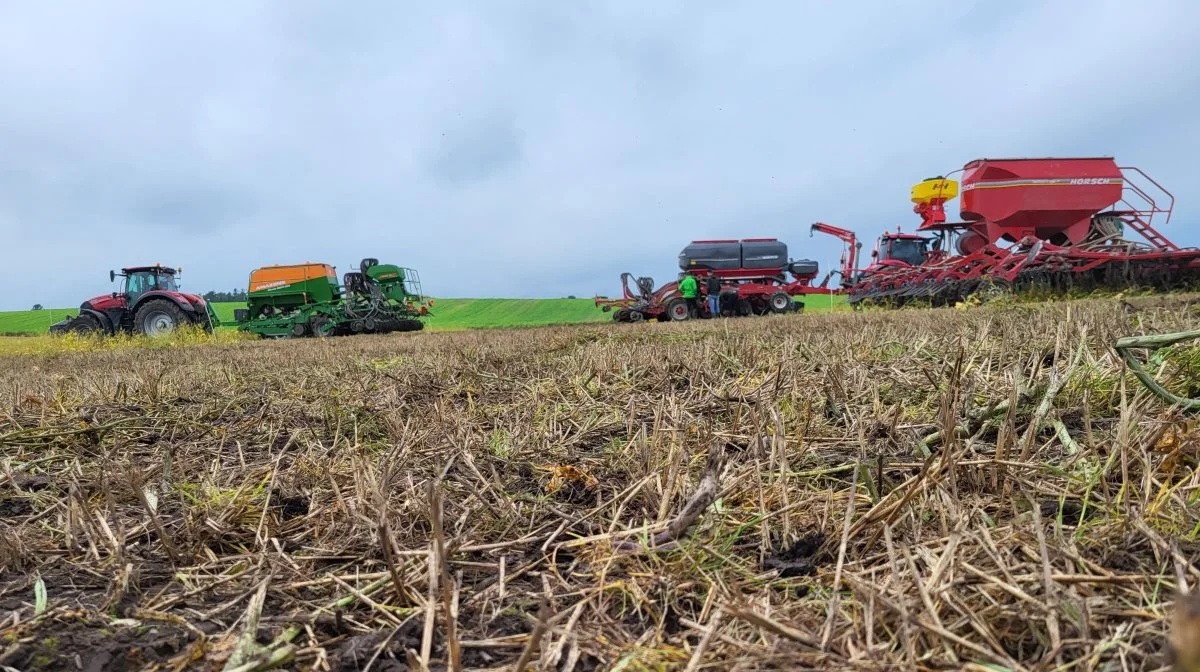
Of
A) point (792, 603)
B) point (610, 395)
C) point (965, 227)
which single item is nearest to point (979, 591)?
point (792, 603)

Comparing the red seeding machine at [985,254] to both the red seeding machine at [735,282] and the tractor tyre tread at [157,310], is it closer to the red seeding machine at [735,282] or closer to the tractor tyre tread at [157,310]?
the red seeding machine at [735,282]

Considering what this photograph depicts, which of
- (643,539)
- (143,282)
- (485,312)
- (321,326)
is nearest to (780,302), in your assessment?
(321,326)

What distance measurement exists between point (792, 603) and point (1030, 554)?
0.38 metres

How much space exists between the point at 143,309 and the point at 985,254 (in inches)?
782

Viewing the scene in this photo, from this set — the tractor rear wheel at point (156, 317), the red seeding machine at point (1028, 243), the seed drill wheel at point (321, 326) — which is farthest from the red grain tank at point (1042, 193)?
the tractor rear wheel at point (156, 317)

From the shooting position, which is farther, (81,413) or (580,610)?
(81,413)

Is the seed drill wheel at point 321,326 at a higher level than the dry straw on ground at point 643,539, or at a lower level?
higher

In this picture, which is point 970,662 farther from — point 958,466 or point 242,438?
point 242,438

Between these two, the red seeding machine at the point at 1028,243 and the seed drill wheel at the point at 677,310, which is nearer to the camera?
the red seeding machine at the point at 1028,243

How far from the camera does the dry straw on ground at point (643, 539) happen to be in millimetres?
868

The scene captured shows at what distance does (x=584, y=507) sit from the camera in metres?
1.45

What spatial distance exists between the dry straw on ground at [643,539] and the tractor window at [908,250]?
14477 millimetres

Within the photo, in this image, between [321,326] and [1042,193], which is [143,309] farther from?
[1042,193]

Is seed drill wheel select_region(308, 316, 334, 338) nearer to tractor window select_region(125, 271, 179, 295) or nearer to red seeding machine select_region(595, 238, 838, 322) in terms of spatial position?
tractor window select_region(125, 271, 179, 295)
